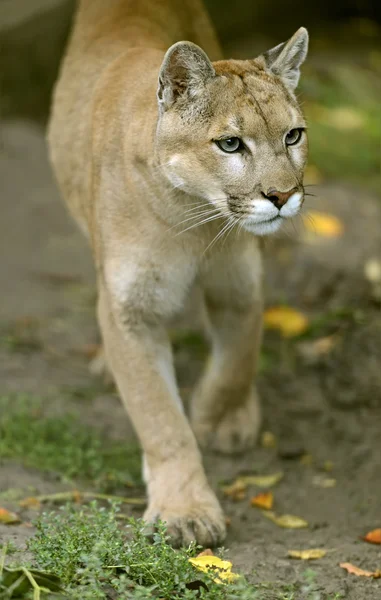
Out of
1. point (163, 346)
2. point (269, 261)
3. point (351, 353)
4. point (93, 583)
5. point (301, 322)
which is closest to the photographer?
point (93, 583)

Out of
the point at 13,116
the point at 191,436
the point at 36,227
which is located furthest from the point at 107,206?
the point at 13,116

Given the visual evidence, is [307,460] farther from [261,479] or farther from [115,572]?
[115,572]

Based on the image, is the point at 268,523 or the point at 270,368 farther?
the point at 270,368

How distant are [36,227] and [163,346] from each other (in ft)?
11.9

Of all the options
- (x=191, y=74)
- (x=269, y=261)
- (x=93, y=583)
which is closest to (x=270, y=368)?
(x=269, y=261)

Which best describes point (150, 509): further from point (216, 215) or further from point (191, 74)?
point (191, 74)

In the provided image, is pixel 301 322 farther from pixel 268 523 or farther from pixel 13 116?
pixel 13 116

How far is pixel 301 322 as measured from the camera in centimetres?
712

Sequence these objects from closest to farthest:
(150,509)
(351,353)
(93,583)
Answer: (93,583)
(150,509)
(351,353)

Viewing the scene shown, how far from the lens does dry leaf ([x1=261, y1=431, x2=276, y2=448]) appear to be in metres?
6.04

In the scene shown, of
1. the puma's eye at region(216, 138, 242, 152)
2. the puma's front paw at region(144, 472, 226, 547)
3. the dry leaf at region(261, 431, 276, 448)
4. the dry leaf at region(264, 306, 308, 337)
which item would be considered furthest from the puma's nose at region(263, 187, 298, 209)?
the dry leaf at region(264, 306, 308, 337)

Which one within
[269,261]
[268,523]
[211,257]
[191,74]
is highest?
[191,74]

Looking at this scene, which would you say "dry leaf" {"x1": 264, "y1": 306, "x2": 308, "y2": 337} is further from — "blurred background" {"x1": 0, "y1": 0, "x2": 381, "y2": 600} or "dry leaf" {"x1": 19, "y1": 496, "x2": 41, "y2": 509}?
"dry leaf" {"x1": 19, "y1": 496, "x2": 41, "y2": 509}

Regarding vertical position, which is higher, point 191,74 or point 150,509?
point 191,74
